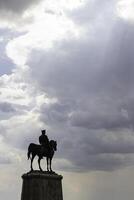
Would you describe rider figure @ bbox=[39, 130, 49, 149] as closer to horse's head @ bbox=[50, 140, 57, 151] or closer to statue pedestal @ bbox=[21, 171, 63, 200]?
horse's head @ bbox=[50, 140, 57, 151]

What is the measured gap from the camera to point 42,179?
49.7 m

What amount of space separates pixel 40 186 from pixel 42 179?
59 cm

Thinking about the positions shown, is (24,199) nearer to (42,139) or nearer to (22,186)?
(22,186)

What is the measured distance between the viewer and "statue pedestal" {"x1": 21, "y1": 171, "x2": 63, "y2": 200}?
162ft

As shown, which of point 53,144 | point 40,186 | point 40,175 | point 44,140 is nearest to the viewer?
point 40,186

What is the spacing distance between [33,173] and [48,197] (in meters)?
2.29

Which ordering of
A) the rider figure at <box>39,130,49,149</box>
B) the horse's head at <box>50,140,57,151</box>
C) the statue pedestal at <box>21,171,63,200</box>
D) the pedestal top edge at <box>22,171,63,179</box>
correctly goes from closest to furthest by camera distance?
the statue pedestal at <box>21,171,63,200</box>, the pedestal top edge at <box>22,171,63,179</box>, the rider figure at <box>39,130,49,149</box>, the horse's head at <box>50,140,57,151</box>

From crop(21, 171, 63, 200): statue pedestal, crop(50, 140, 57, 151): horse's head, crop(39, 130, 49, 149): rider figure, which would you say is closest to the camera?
crop(21, 171, 63, 200): statue pedestal

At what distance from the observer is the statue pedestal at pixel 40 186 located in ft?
162

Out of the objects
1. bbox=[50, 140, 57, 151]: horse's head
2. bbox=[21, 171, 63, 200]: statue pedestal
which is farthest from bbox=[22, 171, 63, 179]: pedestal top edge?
bbox=[50, 140, 57, 151]: horse's head

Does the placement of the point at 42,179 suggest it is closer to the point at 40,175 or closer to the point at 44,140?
the point at 40,175

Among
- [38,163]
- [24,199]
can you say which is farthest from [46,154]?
[24,199]

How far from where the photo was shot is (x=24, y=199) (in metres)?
49.8

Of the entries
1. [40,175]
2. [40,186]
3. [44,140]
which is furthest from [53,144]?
[40,186]
